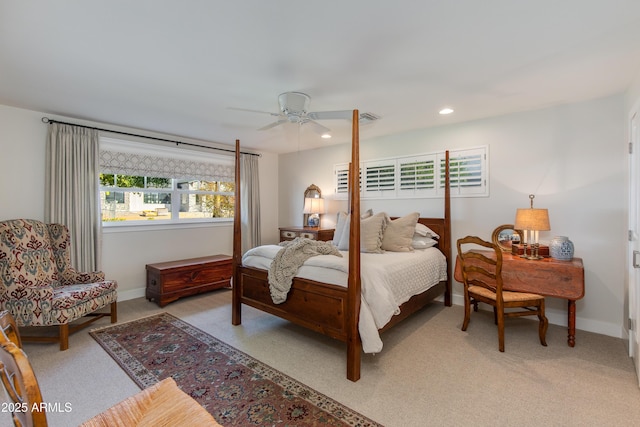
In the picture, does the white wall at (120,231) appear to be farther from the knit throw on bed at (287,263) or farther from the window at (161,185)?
the knit throw on bed at (287,263)

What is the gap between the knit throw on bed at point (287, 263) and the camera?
2.82m

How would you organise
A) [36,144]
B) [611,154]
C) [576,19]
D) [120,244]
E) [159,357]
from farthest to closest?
1. [120,244]
2. [36,144]
3. [611,154]
4. [159,357]
5. [576,19]

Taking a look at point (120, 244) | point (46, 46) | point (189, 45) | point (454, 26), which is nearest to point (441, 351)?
point (454, 26)

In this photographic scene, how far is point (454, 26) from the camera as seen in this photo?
6.00ft

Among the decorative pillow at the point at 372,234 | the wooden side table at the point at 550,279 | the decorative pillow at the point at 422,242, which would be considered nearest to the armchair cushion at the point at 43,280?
the decorative pillow at the point at 372,234

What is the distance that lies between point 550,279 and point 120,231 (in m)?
4.97

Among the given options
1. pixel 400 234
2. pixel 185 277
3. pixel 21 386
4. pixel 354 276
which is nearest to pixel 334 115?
pixel 354 276

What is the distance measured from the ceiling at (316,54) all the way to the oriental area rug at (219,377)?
2344 millimetres

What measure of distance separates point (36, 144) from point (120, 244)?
1.46 m

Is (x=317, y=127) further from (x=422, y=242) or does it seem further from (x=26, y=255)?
(x=26, y=255)

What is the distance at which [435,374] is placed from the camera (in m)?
2.34

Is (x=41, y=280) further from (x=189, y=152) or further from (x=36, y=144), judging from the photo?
(x=189, y=152)

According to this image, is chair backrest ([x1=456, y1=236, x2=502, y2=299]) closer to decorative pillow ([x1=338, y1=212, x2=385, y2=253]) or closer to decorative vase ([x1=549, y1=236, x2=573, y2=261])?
decorative vase ([x1=549, y1=236, x2=573, y2=261])

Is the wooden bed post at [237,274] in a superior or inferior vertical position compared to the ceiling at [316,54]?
inferior
